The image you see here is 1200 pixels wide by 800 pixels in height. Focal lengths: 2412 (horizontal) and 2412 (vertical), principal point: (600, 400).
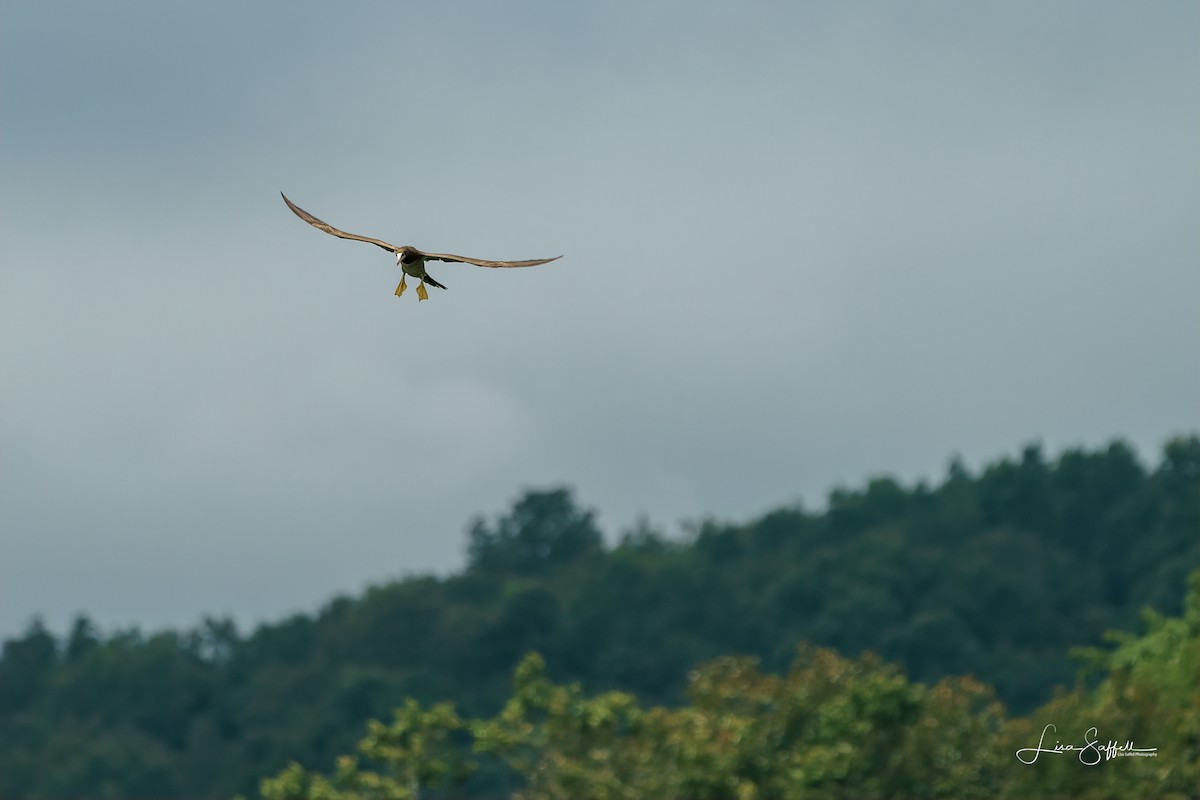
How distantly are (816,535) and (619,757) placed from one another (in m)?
71.1

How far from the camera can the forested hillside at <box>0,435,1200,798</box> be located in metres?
97.1

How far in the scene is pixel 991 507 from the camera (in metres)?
118

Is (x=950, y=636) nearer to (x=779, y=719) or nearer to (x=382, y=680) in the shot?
(x=382, y=680)

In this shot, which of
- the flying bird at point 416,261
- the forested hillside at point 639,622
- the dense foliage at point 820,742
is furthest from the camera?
the forested hillside at point 639,622

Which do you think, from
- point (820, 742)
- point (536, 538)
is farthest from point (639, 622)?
point (820, 742)

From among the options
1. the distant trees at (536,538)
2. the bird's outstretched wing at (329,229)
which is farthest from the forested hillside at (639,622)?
the bird's outstretched wing at (329,229)

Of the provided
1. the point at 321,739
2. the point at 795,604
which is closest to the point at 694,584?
the point at 795,604

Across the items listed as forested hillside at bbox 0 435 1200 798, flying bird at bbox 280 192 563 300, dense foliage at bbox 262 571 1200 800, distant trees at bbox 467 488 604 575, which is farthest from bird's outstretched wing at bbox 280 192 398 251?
distant trees at bbox 467 488 604 575

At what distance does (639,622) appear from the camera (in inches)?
4247

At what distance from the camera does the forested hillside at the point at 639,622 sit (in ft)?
319

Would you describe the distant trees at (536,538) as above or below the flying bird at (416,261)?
above

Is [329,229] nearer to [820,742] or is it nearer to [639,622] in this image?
[820,742]

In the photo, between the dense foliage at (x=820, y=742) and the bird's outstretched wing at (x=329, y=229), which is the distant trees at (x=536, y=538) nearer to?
the dense foliage at (x=820, y=742)

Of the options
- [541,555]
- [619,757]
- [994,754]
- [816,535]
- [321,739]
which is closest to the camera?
[994,754]
